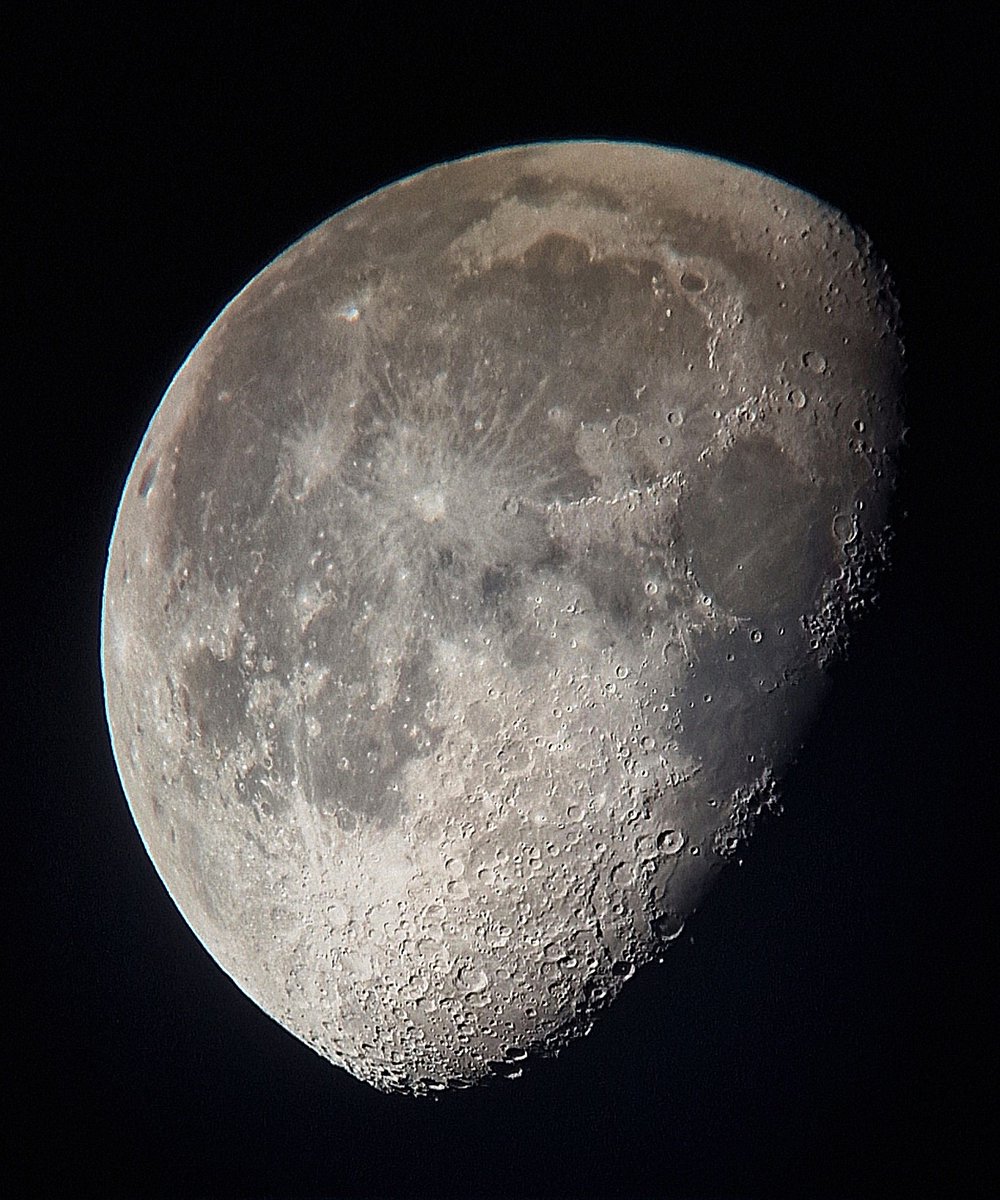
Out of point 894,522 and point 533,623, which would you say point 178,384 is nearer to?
point 533,623

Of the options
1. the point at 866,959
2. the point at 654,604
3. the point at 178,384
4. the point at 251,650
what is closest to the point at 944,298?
the point at 654,604

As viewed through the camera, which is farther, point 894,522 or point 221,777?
point 221,777

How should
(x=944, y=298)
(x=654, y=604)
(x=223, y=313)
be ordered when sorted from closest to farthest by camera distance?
(x=654, y=604)
(x=944, y=298)
(x=223, y=313)

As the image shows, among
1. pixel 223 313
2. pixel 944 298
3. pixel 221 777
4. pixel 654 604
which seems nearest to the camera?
pixel 654 604

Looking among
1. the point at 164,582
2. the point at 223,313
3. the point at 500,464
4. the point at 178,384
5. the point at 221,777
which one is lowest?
the point at 221,777

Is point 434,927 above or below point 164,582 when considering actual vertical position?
below

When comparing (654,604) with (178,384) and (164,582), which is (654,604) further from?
(178,384)

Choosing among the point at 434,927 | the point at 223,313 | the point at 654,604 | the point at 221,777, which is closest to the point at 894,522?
the point at 654,604
